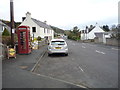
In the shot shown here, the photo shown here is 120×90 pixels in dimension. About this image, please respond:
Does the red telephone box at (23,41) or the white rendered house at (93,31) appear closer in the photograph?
the red telephone box at (23,41)

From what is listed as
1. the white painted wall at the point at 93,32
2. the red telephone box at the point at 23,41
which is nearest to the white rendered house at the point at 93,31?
the white painted wall at the point at 93,32

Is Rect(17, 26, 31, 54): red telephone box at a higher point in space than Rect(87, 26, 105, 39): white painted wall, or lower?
lower

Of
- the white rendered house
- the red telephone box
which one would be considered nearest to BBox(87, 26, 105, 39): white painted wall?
the white rendered house

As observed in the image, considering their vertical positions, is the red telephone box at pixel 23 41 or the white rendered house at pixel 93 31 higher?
the white rendered house at pixel 93 31

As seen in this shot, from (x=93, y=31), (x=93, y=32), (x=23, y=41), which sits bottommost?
(x=23, y=41)

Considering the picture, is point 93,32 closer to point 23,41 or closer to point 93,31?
point 93,31

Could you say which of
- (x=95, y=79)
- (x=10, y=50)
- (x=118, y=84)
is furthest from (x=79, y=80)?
(x=10, y=50)

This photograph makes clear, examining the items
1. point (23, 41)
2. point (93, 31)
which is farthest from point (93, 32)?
point (23, 41)

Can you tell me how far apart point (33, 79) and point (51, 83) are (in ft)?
2.95

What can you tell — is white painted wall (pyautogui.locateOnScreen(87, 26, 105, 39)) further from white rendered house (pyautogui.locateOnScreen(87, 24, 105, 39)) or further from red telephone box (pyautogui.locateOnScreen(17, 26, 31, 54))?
red telephone box (pyautogui.locateOnScreen(17, 26, 31, 54))

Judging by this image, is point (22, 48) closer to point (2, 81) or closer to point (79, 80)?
point (2, 81)

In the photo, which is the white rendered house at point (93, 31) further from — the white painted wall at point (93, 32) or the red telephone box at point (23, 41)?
the red telephone box at point (23, 41)

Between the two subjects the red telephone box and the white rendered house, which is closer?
the red telephone box

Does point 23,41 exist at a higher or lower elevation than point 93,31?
lower
